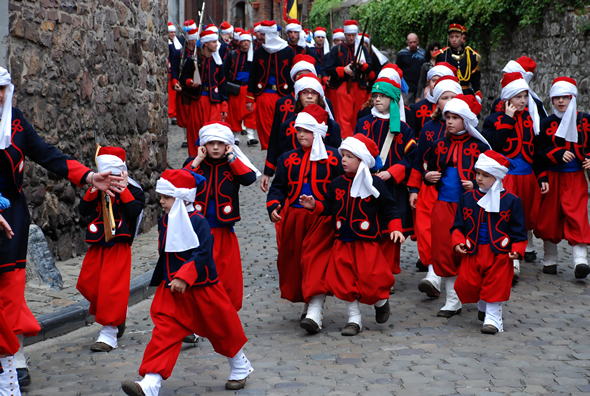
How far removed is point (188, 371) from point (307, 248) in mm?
1511

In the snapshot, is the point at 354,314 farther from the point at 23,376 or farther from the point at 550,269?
the point at 550,269

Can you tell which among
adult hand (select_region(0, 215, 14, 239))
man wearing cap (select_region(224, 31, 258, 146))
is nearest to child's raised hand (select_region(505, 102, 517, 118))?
adult hand (select_region(0, 215, 14, 239))

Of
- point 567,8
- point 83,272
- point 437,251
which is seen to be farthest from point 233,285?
point 567,8

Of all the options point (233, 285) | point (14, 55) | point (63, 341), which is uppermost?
point (14, 55)

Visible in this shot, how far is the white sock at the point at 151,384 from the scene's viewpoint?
4.87 metres

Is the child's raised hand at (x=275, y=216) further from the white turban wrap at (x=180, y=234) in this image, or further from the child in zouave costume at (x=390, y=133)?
the white turban wrap at (x=180, y=234)

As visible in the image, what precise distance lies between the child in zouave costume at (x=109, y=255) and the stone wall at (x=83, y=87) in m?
2.01

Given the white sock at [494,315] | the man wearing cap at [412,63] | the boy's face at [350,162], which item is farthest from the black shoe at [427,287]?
the man wearing cap at [412,63]

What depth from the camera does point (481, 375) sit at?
537 centimetres

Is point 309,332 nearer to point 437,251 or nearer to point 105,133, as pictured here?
point 437,251

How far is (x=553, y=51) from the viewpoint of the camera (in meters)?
14.2

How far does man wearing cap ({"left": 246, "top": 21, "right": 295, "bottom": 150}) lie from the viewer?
525 inches

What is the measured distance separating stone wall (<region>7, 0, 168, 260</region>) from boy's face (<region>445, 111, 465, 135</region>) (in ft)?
12.8

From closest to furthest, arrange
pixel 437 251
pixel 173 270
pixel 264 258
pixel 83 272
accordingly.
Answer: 1. pixel 173 270
2. pixel 83 272
3. pixel 437 251
4. pixel 264 258
